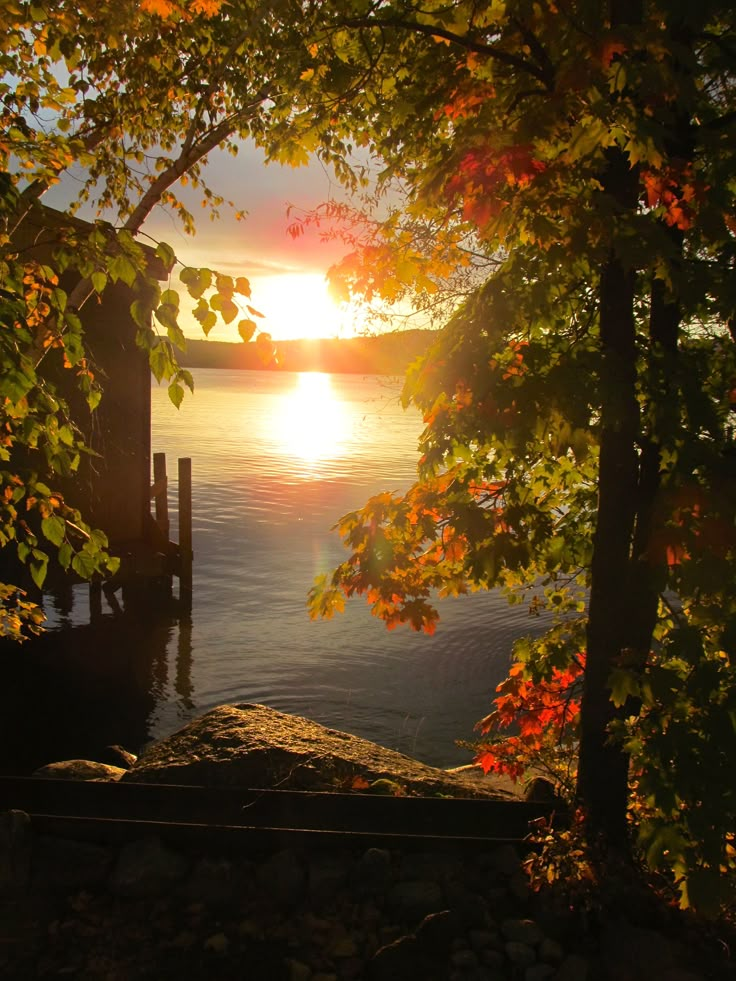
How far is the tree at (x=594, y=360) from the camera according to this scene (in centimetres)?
440

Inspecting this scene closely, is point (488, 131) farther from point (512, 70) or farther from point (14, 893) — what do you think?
point (14, 893)

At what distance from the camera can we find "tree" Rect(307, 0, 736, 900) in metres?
4.40

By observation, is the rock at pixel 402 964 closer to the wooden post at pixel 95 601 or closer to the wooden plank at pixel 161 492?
the wooden post at pixel 95 601

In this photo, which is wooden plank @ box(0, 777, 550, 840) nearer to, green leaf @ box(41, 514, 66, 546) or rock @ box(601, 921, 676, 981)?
rock @ box(601, 921, 676, 981)

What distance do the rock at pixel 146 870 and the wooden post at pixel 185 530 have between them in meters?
14.4

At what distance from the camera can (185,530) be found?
19.9 m

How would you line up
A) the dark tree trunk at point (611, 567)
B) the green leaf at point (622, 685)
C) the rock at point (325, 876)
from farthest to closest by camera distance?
the dark tree trunk at point (611, 567) < the rock at point (325, 876) < the green leaf at point (622, 685)

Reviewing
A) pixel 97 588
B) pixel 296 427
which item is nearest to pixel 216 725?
pixel 97 588

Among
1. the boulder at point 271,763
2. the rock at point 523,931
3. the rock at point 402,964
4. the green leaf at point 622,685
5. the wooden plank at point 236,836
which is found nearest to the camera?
the green leaf at point 622,685

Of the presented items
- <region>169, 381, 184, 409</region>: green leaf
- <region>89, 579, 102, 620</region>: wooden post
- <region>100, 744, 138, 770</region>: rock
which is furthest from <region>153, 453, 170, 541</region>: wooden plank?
<region>169, 381, 184, 409</region>: green leaf

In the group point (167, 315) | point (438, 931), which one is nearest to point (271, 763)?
point (438, 931)

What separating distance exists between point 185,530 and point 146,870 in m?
14.9

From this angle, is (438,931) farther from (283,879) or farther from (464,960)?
(283,879)

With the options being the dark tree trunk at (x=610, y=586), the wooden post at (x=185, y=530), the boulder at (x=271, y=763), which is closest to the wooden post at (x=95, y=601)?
the wooden post at (x=185, y=530)
